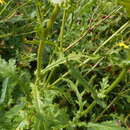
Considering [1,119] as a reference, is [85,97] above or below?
above

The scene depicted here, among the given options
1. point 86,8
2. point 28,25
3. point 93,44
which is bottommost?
point 86,8

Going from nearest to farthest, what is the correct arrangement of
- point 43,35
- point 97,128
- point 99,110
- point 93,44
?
point 43,35
point 97,128
point 99,110
point 93,44

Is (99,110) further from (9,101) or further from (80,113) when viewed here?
(9,101)

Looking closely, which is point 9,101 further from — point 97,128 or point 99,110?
point 99,110

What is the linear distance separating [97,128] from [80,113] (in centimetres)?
10

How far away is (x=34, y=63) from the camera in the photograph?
81.7 inches

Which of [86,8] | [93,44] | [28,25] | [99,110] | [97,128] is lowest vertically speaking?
[97,128]

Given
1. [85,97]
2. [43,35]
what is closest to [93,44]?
[85,97]

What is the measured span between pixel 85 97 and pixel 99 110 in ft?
0.36

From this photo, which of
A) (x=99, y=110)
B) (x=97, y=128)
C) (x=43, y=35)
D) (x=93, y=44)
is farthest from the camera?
(x=93, y=44)

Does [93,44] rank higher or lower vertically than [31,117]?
higher

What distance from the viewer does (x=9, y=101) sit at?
1.58 metres

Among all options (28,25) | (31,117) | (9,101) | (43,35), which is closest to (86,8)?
(43,35)

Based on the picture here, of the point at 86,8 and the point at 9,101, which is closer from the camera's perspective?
the point at 86,8
